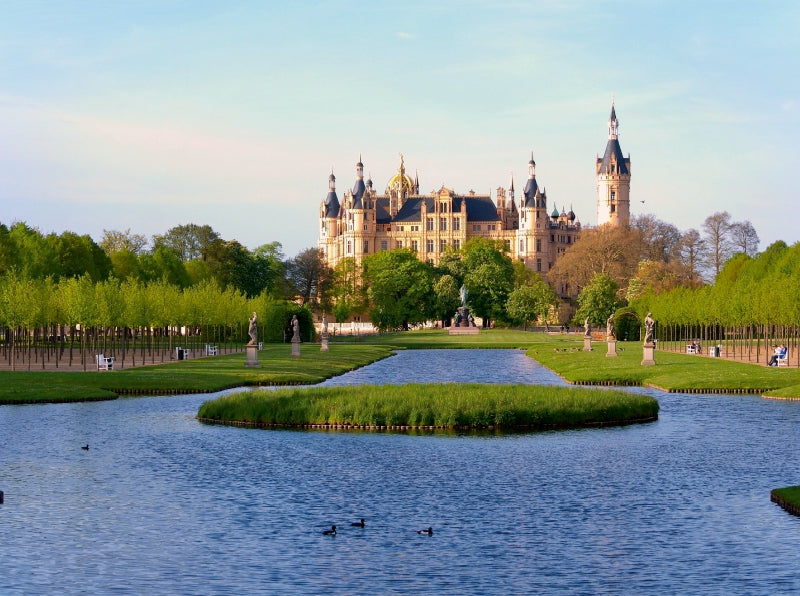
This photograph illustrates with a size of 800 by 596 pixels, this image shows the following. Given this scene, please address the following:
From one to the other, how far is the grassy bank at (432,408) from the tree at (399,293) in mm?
127352

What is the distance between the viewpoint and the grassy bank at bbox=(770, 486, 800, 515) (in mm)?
29970

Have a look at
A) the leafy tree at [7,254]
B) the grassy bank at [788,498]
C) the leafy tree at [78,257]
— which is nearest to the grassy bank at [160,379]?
the leafy tree at [7,254]

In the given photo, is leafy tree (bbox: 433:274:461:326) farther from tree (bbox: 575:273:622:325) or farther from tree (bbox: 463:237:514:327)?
tree (bbox: 575:273:622:325)

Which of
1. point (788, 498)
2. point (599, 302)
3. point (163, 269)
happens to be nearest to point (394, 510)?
point (788, 498)

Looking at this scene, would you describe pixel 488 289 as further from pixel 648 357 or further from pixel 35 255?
pixel 648 357

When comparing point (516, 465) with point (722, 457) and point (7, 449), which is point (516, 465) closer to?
point (722, 457)

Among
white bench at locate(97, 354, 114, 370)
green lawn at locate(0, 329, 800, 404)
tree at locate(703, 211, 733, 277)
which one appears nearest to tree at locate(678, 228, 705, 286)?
tree at locate(703, 211, 733, 277)

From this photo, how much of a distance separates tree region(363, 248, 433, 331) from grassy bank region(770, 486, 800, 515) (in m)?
147

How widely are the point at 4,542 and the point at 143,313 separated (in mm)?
64259

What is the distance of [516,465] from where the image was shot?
37531mm

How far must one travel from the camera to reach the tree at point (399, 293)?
→ 588ft

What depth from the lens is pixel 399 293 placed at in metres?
183

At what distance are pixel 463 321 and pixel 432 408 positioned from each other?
125 meters

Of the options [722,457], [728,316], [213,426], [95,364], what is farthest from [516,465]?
[728,316]
